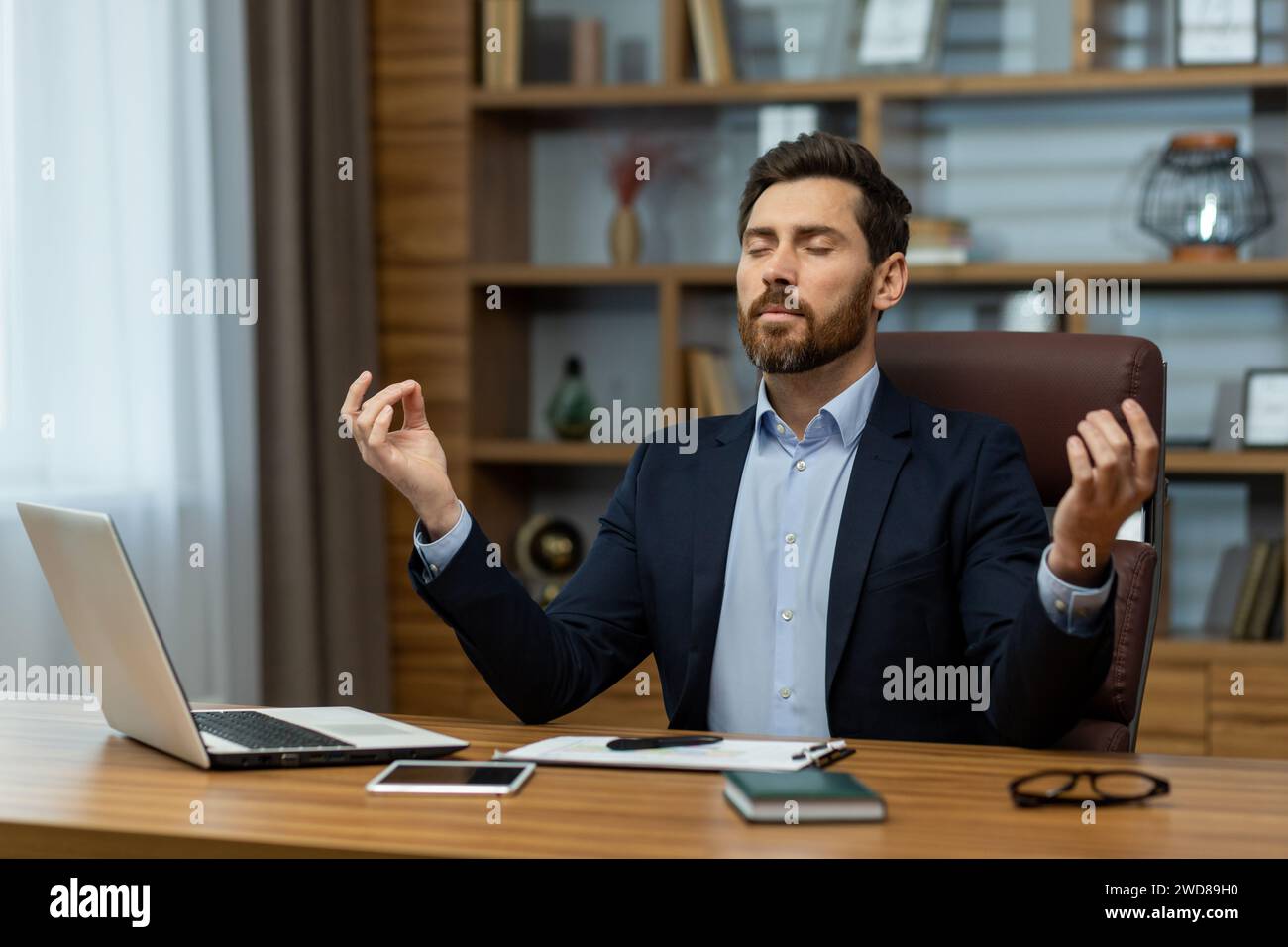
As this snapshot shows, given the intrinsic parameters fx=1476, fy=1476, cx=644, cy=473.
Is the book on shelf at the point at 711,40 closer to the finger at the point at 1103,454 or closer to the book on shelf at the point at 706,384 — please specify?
the book on shelf at the point at 706,384

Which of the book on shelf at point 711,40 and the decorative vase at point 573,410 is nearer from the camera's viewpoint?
the book on shelf at point 711,40

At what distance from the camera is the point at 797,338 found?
5.99 ft

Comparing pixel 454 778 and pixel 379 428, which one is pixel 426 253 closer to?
pixel 379 428

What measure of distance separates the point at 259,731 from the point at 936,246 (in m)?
2.28

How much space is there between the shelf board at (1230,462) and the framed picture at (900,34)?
3.39 feet

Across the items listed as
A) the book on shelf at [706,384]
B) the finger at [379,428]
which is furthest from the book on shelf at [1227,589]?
the finger at [379,428]

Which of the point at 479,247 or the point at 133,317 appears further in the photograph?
the point at 479,247

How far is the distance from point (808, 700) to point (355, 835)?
2.55 feet

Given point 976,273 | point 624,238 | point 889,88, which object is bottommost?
point 976,273

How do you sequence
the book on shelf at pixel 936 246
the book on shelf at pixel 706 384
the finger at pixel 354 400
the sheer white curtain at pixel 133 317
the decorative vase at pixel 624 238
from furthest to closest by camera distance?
the decorative vase at pixel 624 238 → the book on shelf at pixel 706 384 → the book on shelf at pixel 936 246 → the sheer white curtain at pixel 133 317 → the finger at pixel 354 400

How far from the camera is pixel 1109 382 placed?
1.79 metres

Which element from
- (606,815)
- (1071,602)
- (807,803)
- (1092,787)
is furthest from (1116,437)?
(606,815)

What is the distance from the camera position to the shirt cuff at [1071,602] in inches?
51.7

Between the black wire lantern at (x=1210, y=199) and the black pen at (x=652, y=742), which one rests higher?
the black wire lantern at (x=1210, y=199)
